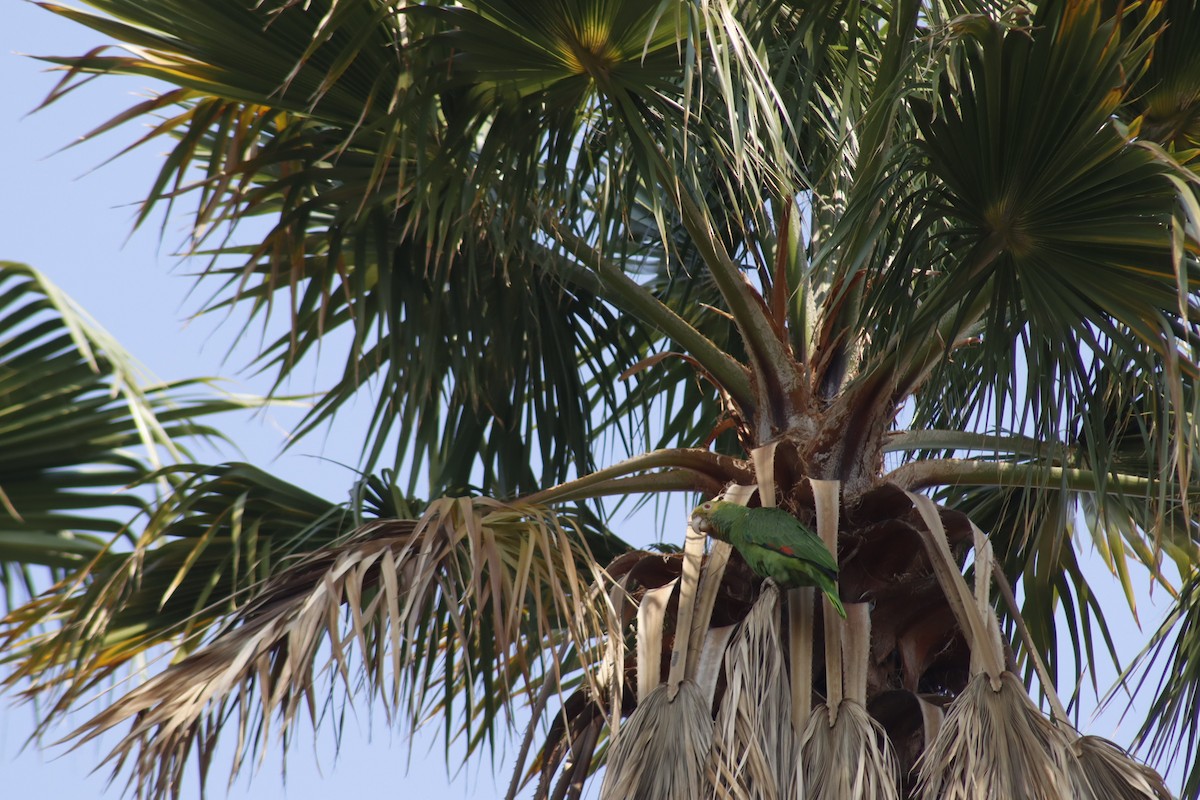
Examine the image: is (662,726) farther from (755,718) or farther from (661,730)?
(755,718)

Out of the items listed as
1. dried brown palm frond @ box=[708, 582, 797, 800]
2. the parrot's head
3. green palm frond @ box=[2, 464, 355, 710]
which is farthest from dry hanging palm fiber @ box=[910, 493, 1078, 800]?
green palm frond @ box=[2, 464, 355, 710]

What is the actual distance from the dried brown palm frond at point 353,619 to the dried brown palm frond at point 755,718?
→ 1.14ft

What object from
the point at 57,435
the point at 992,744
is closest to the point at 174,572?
the point at 57,435

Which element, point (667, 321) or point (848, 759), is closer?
point (848, 759)

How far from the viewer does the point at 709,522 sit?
343 centimetres

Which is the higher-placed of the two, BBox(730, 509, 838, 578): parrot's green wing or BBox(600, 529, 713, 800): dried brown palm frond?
BBox(730, 509, 838, 578): parrot's green wing

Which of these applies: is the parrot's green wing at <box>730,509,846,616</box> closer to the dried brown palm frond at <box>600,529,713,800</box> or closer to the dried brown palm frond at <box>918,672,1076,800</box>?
the dried brown palm frond at <box>600,529,713,800</box>

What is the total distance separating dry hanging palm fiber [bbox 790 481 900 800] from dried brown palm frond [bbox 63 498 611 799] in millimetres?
558


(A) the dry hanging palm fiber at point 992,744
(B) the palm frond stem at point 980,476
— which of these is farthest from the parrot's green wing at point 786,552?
(B) the palm frond stem at point 980,476

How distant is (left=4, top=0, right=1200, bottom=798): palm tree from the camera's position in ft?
9.84

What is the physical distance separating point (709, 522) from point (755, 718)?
0.53 metres

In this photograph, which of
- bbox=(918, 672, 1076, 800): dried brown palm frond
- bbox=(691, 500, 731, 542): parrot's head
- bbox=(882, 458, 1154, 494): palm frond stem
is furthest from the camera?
bbox=(882, 458, 1154, 494): palm frond stem

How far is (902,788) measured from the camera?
323 cm

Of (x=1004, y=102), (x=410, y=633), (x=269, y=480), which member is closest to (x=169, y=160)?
(x=269, y=480)
